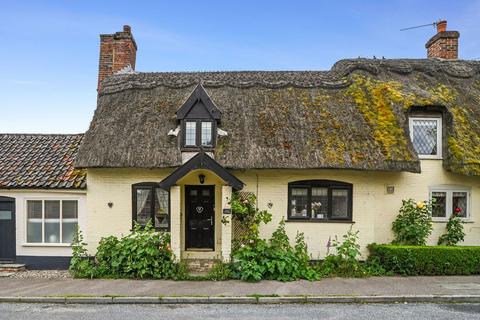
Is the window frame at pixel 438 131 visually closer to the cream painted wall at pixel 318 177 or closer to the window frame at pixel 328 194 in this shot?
the cream painted wall at pixel 318 177

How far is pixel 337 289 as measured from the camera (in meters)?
10.4

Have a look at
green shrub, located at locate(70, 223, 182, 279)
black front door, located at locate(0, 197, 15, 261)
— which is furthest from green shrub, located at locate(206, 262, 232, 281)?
black front door, located at locate(0, 197, 15, 261)

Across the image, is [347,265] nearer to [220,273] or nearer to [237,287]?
[237,287]

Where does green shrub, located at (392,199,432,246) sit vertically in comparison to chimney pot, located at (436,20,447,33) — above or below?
below

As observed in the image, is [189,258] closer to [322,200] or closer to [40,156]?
[322,200]

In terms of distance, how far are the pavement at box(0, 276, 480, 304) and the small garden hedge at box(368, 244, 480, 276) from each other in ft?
1.46

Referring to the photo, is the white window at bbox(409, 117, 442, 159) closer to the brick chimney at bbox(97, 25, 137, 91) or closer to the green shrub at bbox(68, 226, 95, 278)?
the green shrub at bbox(68, 226, 95, 278)

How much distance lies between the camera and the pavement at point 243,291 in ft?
31.7

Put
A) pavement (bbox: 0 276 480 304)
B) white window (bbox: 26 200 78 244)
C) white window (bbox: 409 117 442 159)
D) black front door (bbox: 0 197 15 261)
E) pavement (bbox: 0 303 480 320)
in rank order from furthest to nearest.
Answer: white window (bbox: 409 117 442 159), white window (bbox: 26 200 78 244), black front door (bbox: 0 197 15 261), pavement (bbox: 0 276 480 304), pavement (bbox: 0 303 480 320)

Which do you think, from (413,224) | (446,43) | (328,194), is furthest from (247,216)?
(446,43)

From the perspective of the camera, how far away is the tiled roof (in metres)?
13.1

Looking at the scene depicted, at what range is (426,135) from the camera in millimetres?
13992

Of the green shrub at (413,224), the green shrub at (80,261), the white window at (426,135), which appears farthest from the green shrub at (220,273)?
the white window at (426,135)

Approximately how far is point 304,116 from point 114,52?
380 inches
